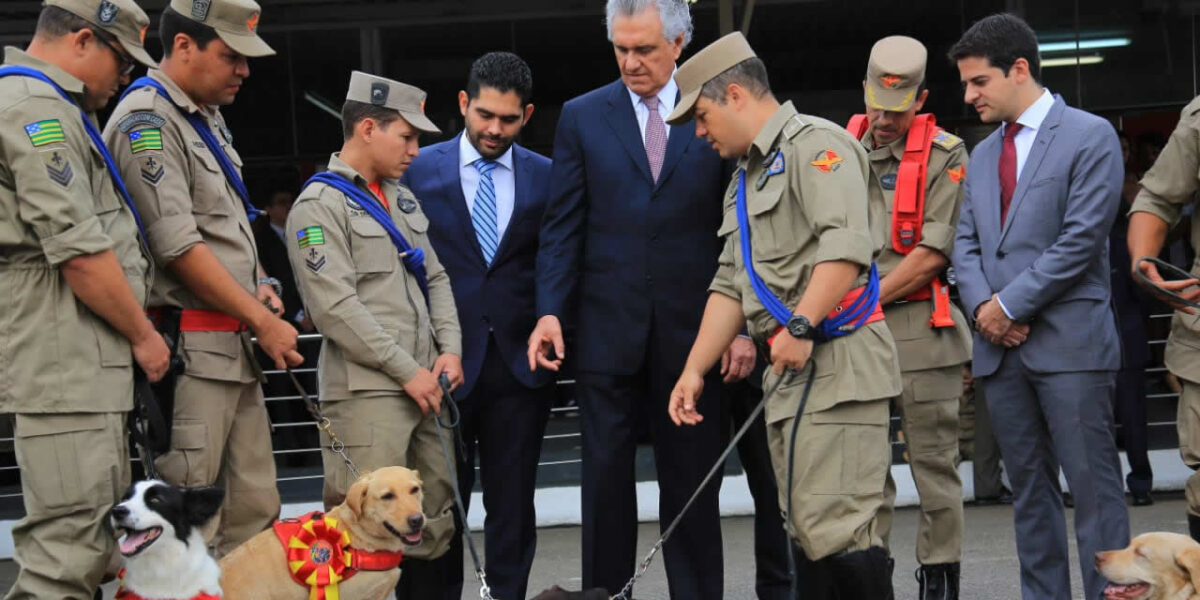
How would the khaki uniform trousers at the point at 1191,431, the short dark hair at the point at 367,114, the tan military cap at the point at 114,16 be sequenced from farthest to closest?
the short dark hair at the point at 367,114 → the khaki uniform trousers at the point at 1191,431 → the tan military cap at the point at 114,16

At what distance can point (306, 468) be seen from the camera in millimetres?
9336

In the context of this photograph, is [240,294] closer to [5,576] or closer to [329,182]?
[329,182]

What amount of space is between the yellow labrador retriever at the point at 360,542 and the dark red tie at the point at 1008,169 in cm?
224

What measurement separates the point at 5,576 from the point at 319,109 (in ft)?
17.3

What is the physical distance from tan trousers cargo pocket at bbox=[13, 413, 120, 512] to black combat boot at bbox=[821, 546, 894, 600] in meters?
2.17

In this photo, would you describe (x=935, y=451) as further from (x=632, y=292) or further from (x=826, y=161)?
(x=826, y=161)

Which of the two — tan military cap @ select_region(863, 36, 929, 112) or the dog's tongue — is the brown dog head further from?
tan military cap @ select_region(863, 36, 929, 112)

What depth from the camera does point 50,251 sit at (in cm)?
413

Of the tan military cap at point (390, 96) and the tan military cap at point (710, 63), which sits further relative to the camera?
the tan military cap at point (390, 96)

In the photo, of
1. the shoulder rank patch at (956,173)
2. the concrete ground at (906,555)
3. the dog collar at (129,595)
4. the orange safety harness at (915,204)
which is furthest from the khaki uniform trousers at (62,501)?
the shoulder rank patch at (956,173)

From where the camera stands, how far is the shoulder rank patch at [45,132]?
4.14m

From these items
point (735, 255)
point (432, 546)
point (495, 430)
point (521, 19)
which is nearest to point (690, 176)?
point (735, 255)

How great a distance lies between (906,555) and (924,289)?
1993 millimetres

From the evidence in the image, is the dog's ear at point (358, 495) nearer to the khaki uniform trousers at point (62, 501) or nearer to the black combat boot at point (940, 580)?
the khaki uniform trousers at point (62, 501)
